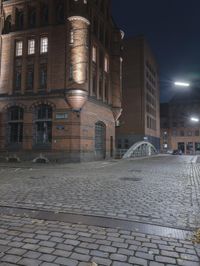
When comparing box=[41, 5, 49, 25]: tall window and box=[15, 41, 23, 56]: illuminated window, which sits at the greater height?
box=[41, 5, 49, 25]: tall window

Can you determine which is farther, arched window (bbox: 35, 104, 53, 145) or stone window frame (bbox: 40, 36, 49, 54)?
stone window frame (bbox: 40, 36, 49, 54)

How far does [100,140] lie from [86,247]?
24398 mm

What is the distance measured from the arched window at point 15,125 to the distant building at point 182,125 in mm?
58262

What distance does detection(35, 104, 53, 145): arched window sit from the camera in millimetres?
23547

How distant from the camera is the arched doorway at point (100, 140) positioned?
88.9 feet

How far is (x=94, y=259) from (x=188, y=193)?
5654mm

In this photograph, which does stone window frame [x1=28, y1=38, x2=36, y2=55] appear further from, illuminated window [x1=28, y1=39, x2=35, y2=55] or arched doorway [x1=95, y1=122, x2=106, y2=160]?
arched doorway [x1=95, y1=122, x2=106, y2=160]

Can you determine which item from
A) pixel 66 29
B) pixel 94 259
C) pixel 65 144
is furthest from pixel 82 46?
pixel 94 259

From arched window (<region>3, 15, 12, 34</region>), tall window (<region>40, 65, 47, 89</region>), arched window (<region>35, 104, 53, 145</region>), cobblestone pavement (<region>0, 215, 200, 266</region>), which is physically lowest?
cobblestone pavement (<region>0, 215, 200, 266</region>)

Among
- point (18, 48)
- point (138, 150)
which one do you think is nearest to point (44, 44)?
point (18, 48)

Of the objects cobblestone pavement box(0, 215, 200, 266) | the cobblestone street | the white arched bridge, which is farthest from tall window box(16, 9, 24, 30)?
cobblestone pavement box(0, 215, 200, 266)

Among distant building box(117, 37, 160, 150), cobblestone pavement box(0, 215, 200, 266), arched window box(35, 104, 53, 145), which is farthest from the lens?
distant building box(117, 37, 160, 150)

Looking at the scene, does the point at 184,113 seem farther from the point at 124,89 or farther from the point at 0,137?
the point at 0,137

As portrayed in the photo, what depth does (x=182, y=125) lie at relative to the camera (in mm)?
75812
